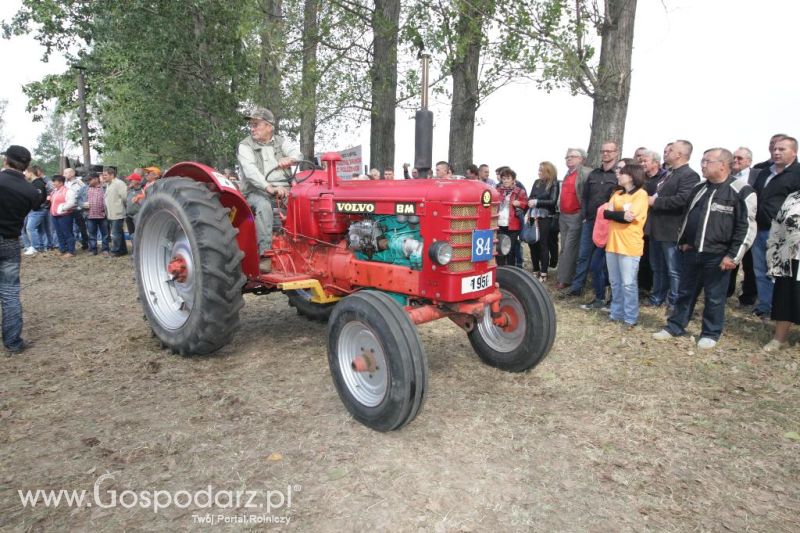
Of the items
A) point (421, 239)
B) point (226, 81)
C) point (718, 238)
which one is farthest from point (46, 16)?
point (718, 238)

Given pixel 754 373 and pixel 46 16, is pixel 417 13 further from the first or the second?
pixel 46 16

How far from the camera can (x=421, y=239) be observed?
134 inches

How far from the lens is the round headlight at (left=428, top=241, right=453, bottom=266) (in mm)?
3119

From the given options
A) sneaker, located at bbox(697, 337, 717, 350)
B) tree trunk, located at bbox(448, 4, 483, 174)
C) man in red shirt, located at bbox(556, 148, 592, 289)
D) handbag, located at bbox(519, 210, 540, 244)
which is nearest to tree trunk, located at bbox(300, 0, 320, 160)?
tree trunk, located at bbox(448, 4, 483, 174)

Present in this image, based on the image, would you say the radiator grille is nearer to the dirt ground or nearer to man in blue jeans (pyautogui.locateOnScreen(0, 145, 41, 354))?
the dirt ground

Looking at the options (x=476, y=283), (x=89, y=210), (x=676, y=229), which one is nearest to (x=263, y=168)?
(x=476, y=283)

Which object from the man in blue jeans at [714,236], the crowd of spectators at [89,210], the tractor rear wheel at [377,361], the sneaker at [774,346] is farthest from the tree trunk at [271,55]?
the sneaker at [774,346]

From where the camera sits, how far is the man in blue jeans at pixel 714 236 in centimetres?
438

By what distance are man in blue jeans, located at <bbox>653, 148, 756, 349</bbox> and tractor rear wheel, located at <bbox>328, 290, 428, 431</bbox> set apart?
319cm

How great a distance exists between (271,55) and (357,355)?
830cm

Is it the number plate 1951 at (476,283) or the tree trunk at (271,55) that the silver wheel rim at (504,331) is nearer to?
the number plate 1951 at (476,283)

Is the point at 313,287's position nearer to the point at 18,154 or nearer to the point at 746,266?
the point at 18,154

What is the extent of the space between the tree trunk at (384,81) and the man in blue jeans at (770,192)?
589 cm

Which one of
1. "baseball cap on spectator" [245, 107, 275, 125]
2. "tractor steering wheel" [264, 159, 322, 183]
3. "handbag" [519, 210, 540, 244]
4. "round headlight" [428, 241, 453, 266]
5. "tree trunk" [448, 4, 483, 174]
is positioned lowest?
"handbag" [519, 210, 540, 244]
